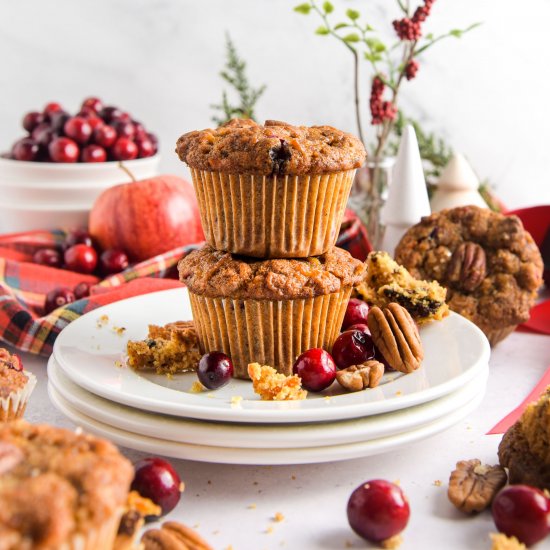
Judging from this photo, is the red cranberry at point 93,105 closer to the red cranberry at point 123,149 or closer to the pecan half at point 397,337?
the red cranberry at point 123,149

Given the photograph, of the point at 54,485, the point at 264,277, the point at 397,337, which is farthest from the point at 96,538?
the point at 397,337

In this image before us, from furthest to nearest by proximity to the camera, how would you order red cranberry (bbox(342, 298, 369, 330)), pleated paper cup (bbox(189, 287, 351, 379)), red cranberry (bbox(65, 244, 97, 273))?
red cranberry (bbox(65, 244, 97, 273)) < red cranberry (bbox(342, 298, 369, 330)) < pleated paper cup (bbox(189, 287, 351, 379))

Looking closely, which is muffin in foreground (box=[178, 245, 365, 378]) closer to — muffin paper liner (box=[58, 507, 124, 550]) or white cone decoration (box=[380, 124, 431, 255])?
white cone decoration (box=[380, 124, 431, 255])

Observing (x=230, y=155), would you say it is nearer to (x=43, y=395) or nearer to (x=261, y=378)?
(x=261, y=378)

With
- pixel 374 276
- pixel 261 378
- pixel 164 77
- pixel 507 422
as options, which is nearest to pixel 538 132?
pixel 164 77

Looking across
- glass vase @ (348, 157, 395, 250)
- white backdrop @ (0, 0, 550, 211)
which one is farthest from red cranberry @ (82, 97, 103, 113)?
glass vase @ (348, 157, 395, 250)

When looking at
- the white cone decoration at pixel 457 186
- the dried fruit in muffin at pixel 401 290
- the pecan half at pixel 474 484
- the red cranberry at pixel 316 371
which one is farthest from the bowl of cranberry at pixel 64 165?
the pecan half at pixel 474 484

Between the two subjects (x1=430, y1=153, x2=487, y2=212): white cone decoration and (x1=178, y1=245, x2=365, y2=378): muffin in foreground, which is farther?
(x1=430, y1=153, x2=487, y2=212): white cone decoration

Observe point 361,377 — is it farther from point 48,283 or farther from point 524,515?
point 48,283
